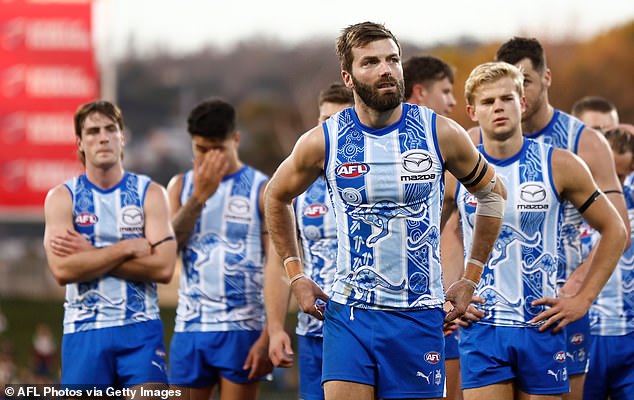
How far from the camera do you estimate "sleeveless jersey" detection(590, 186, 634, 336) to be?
7426 mm

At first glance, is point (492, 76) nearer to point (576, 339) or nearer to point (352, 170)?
point (352, 170)

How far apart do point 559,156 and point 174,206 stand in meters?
3.09

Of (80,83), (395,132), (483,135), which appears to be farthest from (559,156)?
(80,83)

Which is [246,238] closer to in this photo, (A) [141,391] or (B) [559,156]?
(A) [141,391]

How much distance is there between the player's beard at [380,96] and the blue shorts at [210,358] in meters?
3.00

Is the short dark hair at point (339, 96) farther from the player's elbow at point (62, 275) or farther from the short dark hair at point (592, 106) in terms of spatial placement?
the short dark hair at point (592, 106)

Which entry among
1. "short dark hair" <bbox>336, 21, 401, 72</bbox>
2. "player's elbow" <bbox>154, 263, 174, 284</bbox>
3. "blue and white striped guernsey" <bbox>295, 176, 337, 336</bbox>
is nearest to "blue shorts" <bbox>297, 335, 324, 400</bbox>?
"blue and white striped guernsey" <bbox>295, 176, 337, 336</bbox>

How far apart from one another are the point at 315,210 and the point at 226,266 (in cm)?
91

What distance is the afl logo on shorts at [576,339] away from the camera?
6.47 meters

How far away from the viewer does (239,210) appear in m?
7.76

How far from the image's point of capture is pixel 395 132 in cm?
511

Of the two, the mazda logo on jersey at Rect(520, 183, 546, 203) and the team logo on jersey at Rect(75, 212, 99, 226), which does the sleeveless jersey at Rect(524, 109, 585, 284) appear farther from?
the team logo on jersey at Rect(75, 212, 99, 226)

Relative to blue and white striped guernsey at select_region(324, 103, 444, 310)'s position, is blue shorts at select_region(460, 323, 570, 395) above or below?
below

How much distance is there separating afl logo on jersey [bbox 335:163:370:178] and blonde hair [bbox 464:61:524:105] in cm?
140
